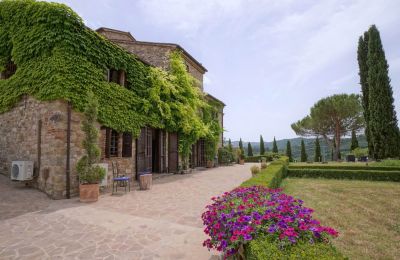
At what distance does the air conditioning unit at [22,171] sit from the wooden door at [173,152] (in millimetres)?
8029

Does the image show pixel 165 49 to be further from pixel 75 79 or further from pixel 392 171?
pixel 392 171

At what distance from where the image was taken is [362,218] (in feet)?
20.2

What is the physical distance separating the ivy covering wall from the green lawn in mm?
8554

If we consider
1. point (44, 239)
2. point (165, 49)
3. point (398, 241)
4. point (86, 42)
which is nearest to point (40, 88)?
point (86, 42)

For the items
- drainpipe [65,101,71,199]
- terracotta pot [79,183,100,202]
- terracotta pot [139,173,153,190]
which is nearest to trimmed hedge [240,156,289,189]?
terracotta pot [139,173,153,190]

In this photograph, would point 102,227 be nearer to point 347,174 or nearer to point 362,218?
point 362,218

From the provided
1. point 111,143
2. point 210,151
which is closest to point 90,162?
point 111,143

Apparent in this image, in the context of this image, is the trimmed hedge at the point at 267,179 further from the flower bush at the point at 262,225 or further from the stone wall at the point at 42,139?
the stone wall at the point at 42,139

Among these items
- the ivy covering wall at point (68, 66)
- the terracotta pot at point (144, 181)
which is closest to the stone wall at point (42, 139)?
the ivy covering wall at point (68, 66)

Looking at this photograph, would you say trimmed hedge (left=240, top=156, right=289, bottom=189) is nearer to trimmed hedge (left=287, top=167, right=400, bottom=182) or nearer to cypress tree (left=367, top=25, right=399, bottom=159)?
trimmed hedge (left=287, top=167, right=400, bottom=182)

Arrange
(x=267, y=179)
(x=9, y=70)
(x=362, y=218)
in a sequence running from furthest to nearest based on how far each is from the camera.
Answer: (x=9, y=70), (x=267, y=179), (x=362, y=218)

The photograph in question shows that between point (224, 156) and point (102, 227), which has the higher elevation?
point (224, 156)

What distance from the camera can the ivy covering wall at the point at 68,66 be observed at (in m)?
8.32

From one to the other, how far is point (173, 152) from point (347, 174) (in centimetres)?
1129
